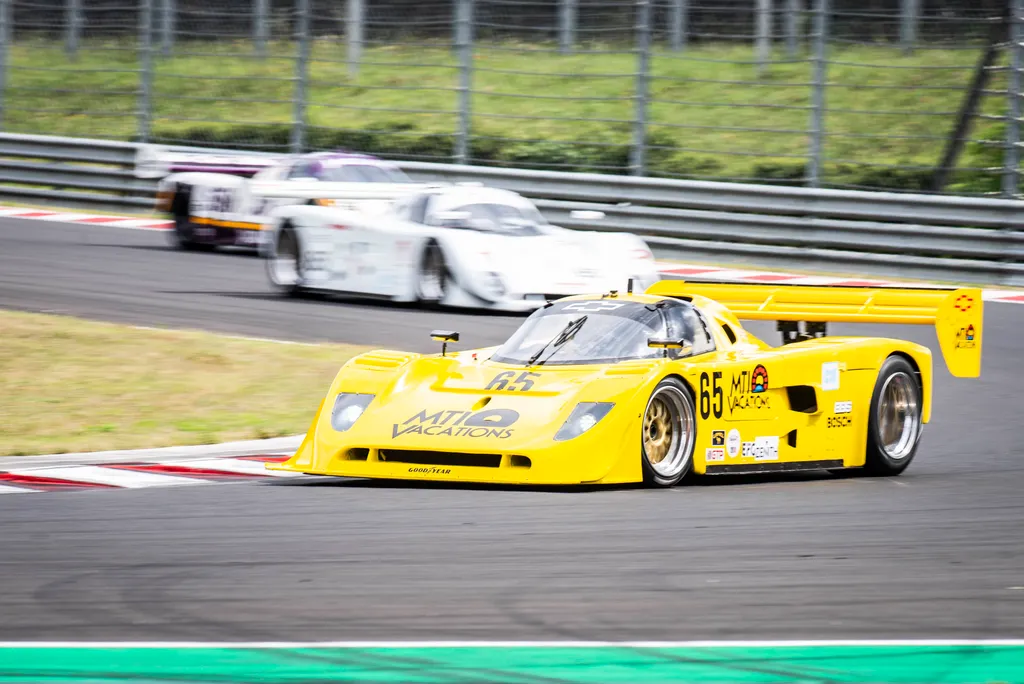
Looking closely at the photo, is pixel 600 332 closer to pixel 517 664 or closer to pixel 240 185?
pixel 517 664

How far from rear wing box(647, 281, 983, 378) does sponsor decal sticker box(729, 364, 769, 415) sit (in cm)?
89

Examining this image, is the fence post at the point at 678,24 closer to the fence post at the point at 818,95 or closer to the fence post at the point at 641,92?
the fence post at the point at 641,92

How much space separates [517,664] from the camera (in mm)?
4949

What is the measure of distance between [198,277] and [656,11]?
246 inches

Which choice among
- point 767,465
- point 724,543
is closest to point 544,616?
point 724,543

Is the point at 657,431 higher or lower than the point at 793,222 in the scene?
lower

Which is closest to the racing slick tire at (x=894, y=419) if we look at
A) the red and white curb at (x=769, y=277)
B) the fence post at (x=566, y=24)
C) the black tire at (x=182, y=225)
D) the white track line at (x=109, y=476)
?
the white track line at (x=109, y=476)

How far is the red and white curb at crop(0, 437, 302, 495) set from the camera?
8.70 m

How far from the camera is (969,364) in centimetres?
1017

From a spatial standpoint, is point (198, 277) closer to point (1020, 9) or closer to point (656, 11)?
point (656, 11)

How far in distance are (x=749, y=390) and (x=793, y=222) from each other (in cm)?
1010

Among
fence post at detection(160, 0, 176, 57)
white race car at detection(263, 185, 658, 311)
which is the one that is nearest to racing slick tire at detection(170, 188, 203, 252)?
white race car at detection(263, 185, 658, 311)

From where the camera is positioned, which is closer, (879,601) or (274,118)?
(879,601)

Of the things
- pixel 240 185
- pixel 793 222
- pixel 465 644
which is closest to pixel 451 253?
pixel 793 222
